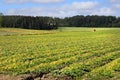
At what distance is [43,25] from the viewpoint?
151375mm

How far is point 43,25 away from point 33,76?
447 ft

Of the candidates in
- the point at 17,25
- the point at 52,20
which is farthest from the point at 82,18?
the point at 17,25

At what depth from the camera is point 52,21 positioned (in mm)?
158375

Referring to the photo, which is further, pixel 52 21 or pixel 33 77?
pixel 52 21

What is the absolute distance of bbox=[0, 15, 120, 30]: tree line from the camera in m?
152

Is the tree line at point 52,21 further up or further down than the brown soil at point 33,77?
further down

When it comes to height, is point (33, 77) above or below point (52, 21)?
above

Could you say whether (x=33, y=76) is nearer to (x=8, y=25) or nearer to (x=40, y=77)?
(x=40, y=77)

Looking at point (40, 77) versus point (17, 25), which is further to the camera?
point (17, 25)

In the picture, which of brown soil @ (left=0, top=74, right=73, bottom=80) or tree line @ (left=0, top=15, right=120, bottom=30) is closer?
brown soil @ (left=0, top=74, right=73, bottom=80)

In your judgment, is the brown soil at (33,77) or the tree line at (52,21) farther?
the tree line at (52,21)

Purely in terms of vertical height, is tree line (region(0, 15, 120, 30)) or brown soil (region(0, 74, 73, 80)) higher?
brown soil (region(0, 74, 73, 80))

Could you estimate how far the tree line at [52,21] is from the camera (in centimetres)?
15188

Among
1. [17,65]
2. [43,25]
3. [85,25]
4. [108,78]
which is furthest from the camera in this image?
[85,25]
